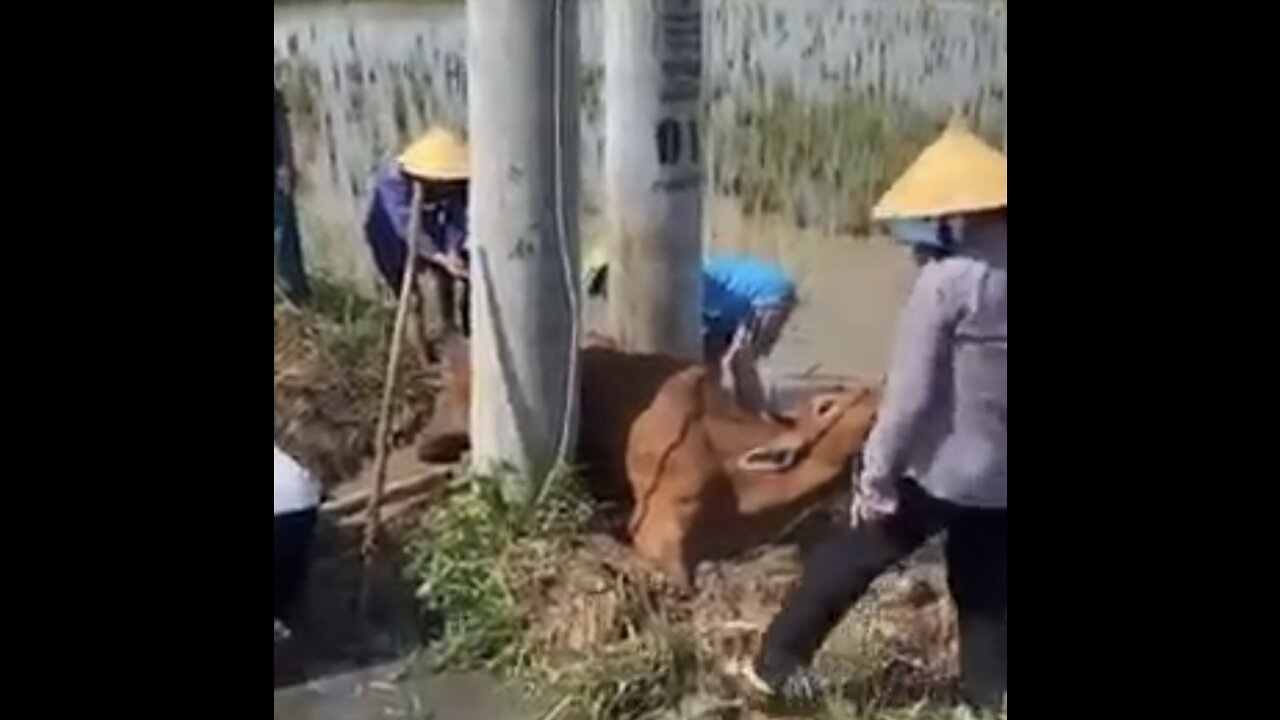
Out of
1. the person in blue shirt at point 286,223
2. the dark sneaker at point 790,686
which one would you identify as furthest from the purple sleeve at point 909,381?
the person in blue shirt at point 286,223

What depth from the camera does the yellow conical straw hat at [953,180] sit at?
1.83 m

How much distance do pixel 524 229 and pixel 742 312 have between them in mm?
152

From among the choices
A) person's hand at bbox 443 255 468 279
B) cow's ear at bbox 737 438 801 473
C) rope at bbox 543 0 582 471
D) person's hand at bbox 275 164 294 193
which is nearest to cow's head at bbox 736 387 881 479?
cow's ear at bbox 737 438 801 473

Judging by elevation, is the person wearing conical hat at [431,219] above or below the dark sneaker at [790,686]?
above

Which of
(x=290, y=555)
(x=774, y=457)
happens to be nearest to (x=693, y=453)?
(x=774, y=457)

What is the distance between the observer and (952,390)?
184cm

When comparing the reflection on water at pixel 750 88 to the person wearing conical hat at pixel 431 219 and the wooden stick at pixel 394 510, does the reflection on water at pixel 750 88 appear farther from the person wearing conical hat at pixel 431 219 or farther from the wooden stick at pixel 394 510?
the wooden stick at pixel 394 510

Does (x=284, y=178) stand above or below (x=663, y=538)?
above

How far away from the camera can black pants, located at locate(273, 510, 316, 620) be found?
1.85 meters

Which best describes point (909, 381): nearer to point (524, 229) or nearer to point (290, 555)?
point (524, 229)

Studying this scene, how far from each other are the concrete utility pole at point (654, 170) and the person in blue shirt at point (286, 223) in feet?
0.66

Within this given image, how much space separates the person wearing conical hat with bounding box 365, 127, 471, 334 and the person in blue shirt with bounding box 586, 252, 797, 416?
9cm

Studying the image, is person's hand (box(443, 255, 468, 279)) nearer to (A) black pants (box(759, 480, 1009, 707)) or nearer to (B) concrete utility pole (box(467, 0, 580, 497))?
(B) concrete utility pole (box(467, 0, 580, 497))
